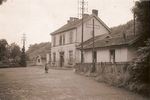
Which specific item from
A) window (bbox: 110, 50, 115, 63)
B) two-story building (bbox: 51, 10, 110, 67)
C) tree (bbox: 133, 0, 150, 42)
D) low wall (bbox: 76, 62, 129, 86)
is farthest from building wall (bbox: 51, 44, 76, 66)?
tree (bbox: 133, 0, 150, 42)

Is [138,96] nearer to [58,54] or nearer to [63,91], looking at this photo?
[63,91]

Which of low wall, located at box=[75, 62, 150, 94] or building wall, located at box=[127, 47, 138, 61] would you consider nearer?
low wall, located at box=[75, 62, 150, 94]

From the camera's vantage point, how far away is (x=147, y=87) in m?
19.0

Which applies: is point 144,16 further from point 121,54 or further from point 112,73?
point 121,54

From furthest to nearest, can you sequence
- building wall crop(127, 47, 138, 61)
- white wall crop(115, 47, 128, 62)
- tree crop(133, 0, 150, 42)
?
1. white wall crop(115, 47, 128, 62)
2. building wall crop(127, 47, 138, 61)
3. tree crop(133, 0, 150, 42)

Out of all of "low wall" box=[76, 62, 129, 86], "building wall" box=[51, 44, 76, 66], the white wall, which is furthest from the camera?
"building wall" box=[51, 44, 76, 66]

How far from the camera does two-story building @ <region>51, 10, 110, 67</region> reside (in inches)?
1845

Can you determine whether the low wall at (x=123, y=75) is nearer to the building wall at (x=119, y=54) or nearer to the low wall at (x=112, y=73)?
the low wall at (x=112, y=73)

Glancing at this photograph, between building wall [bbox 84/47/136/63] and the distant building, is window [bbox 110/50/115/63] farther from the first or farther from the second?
building wall [bbox 84/47/136/63]

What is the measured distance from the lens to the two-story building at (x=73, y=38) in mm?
46875

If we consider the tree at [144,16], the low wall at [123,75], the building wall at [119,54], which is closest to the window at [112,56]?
the building wall at [119,54]

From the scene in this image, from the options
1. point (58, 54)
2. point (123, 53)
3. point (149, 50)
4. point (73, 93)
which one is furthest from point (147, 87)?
point (58, 54)

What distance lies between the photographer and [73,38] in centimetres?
4759

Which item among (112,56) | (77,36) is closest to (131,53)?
(112,56)
